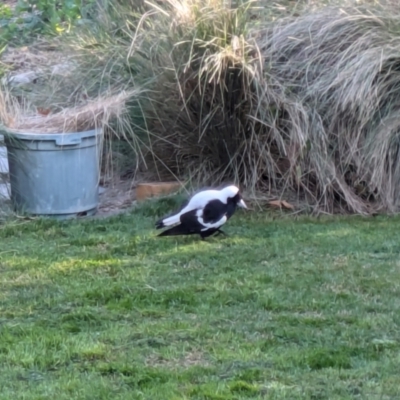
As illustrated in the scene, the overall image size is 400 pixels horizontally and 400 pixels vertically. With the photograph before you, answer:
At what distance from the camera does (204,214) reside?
582cm

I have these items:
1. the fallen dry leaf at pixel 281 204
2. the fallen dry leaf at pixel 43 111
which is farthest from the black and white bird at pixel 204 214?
the fallen dry leaf at pixel 43 111

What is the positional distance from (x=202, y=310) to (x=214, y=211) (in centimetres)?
133

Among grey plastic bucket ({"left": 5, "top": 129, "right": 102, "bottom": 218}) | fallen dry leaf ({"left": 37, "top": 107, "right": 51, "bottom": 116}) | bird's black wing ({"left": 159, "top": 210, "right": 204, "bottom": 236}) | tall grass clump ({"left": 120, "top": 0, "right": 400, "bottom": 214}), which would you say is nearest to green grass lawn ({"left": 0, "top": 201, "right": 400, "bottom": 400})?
bird's black wing ({"left": 159, "top": 210, "right": 204, "bottom": 236})

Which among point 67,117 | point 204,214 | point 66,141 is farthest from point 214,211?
point 67,117

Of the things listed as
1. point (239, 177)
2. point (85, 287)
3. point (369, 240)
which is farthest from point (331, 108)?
point (85, 287)

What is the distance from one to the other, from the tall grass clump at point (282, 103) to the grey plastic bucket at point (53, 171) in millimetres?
731

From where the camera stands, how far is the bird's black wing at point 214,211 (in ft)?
19.1

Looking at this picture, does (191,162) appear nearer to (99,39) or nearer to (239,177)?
(239,177)

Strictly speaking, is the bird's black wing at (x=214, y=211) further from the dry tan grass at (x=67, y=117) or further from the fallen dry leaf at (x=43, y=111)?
the fallen dry leaf at (x=43, y=111)

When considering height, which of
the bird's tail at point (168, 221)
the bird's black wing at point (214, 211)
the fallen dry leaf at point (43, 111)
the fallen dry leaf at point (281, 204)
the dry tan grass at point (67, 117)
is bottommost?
the fallen dry leaf at point (281, 204)

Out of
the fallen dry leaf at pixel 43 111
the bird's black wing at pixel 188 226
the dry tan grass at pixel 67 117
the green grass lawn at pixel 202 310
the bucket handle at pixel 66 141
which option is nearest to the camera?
the green grass lawn at pixel 202 310

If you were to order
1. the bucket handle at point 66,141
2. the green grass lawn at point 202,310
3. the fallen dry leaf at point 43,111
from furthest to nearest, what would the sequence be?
1. the fallen dry leaf at point 43,111
2. the bucket handle at point 66,141
3. the green grass lawn at point 202,310

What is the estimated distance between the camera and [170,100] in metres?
7.03

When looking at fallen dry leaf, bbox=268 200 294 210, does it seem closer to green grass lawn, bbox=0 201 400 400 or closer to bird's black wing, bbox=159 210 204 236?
green grass lawn, bbox=0 201 400 400
